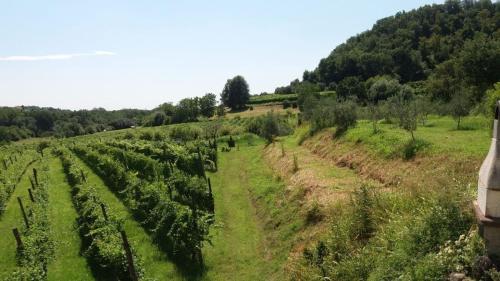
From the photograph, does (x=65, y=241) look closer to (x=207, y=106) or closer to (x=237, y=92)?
(x=207, y=106)

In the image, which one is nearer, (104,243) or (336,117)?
(104,243)

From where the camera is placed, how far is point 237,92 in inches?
4675

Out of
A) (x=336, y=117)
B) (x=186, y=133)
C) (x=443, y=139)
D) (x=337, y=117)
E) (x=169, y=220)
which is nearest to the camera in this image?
(x=169, y=220)

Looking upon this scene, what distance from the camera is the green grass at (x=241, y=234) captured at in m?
18.3

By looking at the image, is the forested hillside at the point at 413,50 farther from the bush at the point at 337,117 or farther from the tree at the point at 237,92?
the bush at the point at 337,117

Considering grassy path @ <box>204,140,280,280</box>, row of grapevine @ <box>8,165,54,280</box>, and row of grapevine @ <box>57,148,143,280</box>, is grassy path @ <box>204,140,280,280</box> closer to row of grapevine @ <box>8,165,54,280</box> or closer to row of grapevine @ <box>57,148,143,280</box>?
row of grapevine @ <box>57,148,143,280</box>

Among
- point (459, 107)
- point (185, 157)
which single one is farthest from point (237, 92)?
point (459, 107)

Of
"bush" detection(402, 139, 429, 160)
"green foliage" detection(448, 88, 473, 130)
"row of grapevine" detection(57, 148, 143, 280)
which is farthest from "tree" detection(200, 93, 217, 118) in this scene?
"bush" detection(402, 139, 429, 160)

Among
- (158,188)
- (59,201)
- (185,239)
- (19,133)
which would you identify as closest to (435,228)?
(185,239)

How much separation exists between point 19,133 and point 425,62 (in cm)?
11552

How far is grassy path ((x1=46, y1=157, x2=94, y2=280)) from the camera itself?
1884 cm

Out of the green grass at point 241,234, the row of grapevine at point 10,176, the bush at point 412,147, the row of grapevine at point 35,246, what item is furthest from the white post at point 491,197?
the row of grapevine at point 10,176

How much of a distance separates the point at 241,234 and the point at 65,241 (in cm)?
980

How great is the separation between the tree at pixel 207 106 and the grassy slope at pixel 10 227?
72.7 metres
